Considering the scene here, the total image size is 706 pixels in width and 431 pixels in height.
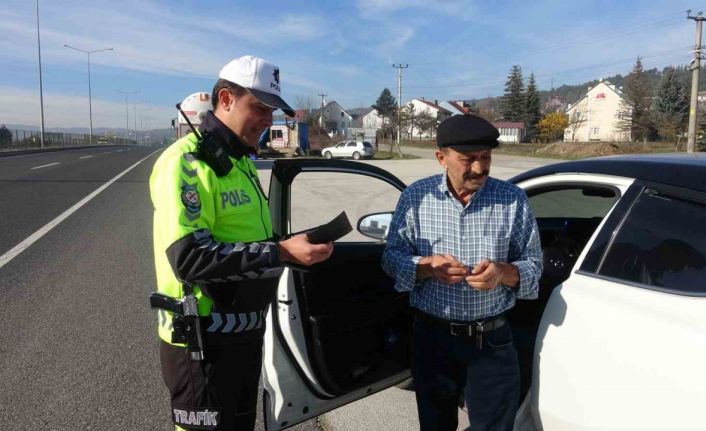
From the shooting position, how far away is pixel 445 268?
1793 mm

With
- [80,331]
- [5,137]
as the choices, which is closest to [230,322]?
[80,331]

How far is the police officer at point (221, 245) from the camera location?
1.50 metres

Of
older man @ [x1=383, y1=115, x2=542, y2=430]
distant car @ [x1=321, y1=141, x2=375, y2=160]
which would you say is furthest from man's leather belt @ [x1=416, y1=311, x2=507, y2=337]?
distant car @ [x1=321, y1=141, x2=375, y2=160]

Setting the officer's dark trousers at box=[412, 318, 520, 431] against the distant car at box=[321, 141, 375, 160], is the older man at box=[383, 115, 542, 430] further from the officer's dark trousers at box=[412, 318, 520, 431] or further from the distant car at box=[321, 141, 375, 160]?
the distant car at box=[321, 141, 375, 160]

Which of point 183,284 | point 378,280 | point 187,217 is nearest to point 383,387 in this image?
point 378,280

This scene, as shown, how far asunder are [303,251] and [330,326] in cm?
81

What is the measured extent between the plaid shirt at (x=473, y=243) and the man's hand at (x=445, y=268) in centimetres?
7

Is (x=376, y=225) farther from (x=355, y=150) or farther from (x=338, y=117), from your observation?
(x=338, y=117)

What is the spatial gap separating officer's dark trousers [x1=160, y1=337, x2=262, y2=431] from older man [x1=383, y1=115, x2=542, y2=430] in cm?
67

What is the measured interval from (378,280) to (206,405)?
4.06ft

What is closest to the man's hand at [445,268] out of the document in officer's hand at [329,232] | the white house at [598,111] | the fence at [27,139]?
the document in officer's hand at [329,232]

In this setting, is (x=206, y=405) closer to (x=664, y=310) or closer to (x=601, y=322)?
(x=601, y=322)

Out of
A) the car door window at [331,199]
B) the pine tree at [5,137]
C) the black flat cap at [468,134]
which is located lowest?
the car door window at [331,199]

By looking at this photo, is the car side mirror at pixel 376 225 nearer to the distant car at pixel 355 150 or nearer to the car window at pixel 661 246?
the car window at pixel 661 246
